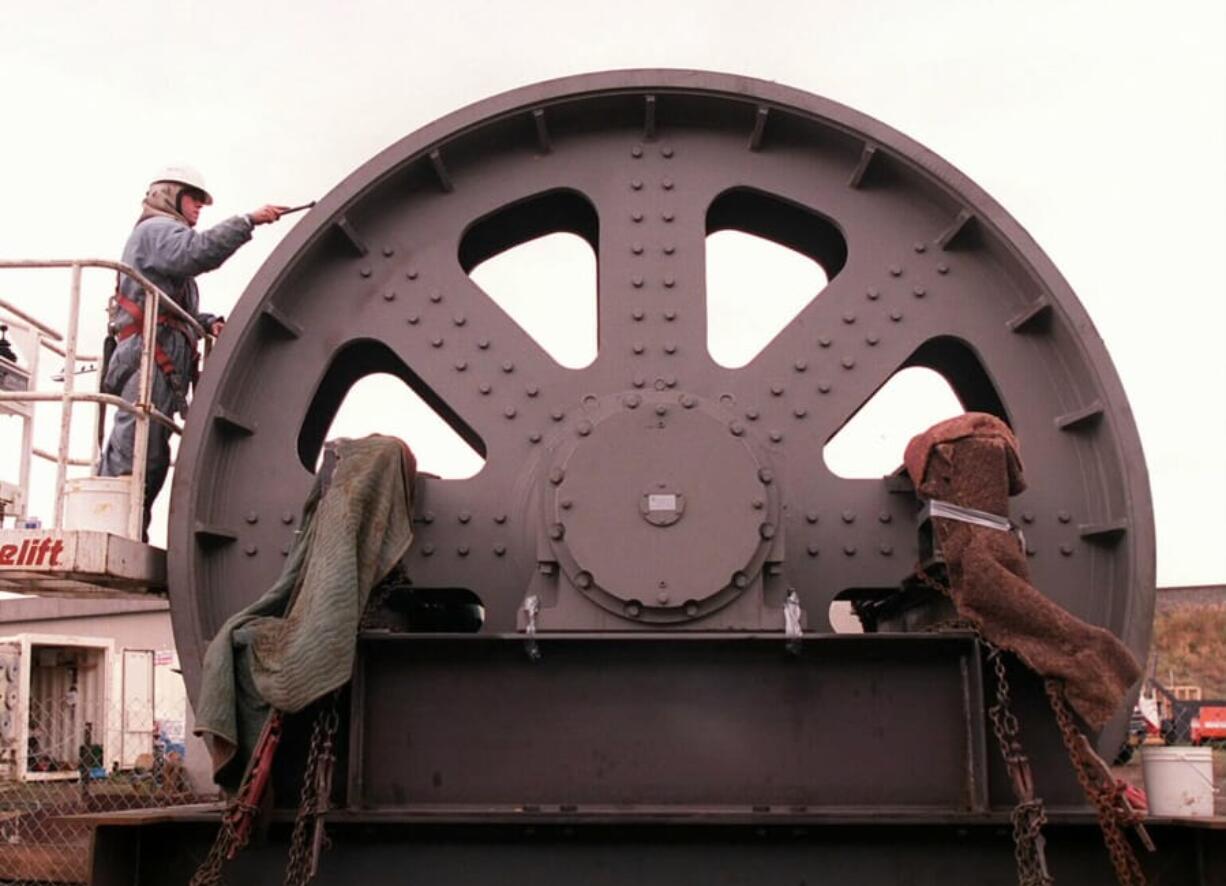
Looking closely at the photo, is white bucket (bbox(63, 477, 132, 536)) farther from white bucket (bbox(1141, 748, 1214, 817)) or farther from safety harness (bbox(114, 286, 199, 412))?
white bucket (bbox(1141, 748, 1214, 817))

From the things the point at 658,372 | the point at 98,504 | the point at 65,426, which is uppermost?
the point at 658,372

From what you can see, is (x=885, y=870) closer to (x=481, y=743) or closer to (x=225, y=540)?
(x=481, y=743)

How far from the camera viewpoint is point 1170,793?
5.46m

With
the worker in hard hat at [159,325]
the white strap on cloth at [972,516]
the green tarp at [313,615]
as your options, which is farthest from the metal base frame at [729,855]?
the worker in hard hat at [159,325]

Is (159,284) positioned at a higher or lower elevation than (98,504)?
higher

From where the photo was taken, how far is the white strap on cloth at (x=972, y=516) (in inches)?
222

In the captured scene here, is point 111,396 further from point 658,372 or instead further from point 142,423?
point 658,372

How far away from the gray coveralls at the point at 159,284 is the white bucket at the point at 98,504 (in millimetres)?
500

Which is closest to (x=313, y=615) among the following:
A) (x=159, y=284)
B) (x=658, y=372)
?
(x=658, y=372)

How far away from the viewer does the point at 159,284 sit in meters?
7.16

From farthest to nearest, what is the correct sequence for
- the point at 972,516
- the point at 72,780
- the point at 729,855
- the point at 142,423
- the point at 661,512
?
1. the point at 72,780
2. the point at 142,423
3. the point at 661,512
4. the point at 972,516
5. the point at 729,855

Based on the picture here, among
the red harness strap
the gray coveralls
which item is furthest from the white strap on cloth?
the red harness strap

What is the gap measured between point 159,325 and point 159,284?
219 mm

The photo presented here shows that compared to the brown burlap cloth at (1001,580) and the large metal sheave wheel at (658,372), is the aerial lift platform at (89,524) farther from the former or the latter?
the brown burlap cloth at (1001,580)
